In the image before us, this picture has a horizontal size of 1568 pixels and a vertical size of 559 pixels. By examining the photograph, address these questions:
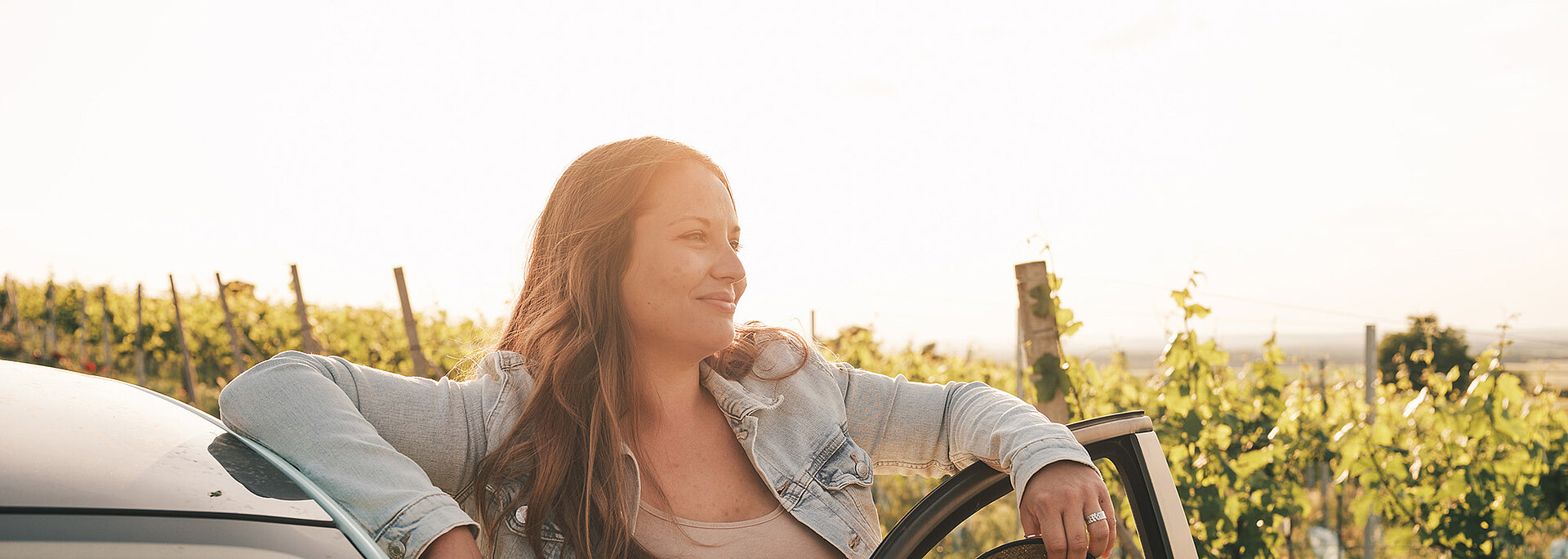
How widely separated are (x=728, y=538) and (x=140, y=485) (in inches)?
37.3

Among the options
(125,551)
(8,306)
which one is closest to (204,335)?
(8,306)

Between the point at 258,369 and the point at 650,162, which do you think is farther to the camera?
the point at 650,162

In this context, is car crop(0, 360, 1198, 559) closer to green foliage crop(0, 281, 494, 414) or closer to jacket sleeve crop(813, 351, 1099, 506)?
jacket sleeve crop(813, 351, 1099, 506)

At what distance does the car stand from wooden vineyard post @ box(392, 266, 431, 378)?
11.3 ft

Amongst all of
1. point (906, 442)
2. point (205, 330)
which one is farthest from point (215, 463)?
point (205, 330)

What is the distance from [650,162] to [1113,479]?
2945mm

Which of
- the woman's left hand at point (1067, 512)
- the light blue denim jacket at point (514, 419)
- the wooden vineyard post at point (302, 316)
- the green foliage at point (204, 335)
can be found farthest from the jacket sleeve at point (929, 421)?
the green foliage at point (204, 335)

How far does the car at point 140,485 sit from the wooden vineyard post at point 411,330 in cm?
345

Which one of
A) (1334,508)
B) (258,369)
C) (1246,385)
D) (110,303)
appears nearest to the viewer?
(258,369)

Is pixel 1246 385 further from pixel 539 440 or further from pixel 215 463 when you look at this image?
pixel 215 463

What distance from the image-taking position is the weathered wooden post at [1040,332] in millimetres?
3502

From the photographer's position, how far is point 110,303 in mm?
12461

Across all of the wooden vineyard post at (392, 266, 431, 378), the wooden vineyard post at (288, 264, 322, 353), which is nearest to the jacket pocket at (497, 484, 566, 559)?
the wooden vineyard post at (392, 266, 431, 378)

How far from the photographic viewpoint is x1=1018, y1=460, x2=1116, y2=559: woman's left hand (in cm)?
140
